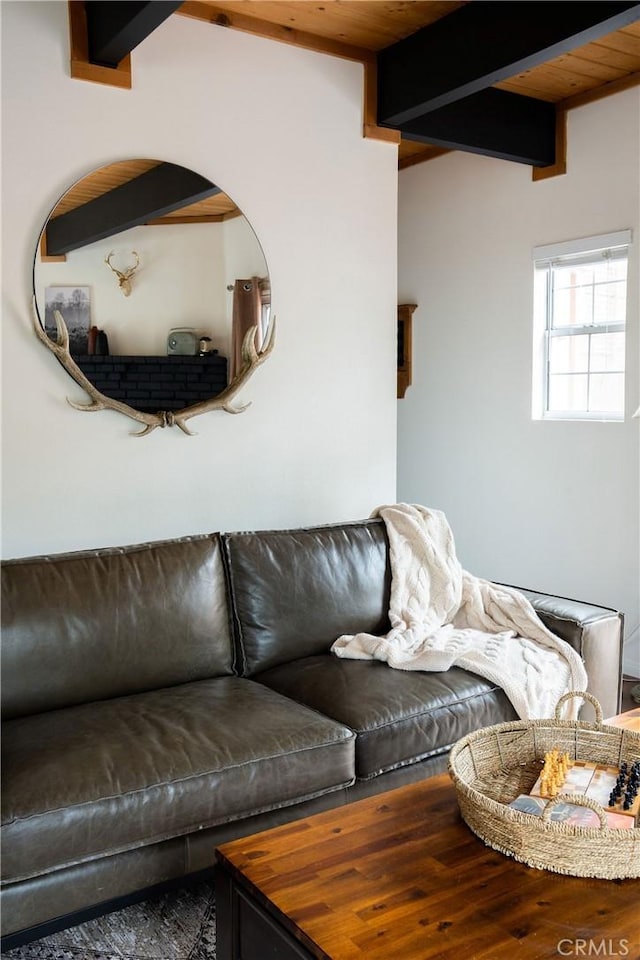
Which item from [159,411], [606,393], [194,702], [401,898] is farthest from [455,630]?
[606,393]

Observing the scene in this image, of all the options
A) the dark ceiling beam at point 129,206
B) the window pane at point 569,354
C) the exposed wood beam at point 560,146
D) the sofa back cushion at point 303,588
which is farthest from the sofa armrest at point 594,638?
the exposed wood beam at point 560,146

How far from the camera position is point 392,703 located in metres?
2.43

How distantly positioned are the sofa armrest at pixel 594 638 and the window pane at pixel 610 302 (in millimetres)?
1723

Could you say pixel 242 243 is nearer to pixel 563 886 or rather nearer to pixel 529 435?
pixel 529 435

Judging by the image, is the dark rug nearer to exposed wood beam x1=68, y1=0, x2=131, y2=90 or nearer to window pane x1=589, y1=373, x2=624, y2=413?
exposed wood beam x1=68, y1=0, x2=131, y2=90

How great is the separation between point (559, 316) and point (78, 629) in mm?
3087

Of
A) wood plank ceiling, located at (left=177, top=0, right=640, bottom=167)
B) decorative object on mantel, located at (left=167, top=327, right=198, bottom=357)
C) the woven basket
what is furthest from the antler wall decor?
the woven basket

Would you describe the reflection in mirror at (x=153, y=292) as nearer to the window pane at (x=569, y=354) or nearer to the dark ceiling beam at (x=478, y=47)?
the dark ceiling beam at (x=478, y=47)

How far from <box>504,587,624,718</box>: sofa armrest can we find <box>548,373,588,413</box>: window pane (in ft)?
5.25

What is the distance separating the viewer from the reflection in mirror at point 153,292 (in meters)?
2.89

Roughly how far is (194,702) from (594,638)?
1.38 m

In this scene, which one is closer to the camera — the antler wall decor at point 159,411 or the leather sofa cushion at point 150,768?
the leather sofa cushion at point 150,768

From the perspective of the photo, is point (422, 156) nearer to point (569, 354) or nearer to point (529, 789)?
point (569, 354)

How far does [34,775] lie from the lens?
1895 mm
